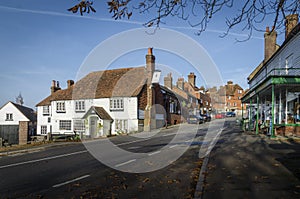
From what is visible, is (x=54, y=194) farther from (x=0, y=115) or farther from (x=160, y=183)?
(x=0, y=115)

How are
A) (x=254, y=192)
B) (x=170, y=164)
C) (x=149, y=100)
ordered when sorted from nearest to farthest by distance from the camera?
(x=254, y=192), (x=170, y=164), (x=149, y=100)

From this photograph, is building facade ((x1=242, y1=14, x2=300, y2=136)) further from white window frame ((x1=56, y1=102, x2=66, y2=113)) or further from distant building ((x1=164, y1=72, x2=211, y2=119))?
distant building ((x1=164, y1=72, x2=211, y2=119))

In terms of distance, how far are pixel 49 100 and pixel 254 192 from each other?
40.4 meters

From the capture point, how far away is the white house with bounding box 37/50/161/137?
3344cm

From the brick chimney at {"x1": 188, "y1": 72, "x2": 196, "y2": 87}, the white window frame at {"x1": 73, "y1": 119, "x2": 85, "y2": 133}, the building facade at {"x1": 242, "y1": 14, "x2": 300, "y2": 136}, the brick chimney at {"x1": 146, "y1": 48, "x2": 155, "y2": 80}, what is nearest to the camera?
the building facade at {"x1": 242, "y1": 14, "x2": 300, "y2": 136}

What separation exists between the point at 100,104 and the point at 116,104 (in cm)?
263

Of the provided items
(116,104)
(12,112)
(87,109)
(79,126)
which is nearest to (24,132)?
(79,126)

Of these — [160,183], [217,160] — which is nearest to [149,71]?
[217,160]

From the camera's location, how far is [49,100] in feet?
137

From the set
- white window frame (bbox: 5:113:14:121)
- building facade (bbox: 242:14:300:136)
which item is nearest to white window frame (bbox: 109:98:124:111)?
building facade (bbox: 242:14:300:136)

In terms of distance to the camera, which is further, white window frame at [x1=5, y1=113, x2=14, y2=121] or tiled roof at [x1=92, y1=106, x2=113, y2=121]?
white window frame at [x1=5, y1=113, x2=14, y2=121]

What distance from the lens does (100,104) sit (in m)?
35.6

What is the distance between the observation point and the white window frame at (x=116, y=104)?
34031 mm

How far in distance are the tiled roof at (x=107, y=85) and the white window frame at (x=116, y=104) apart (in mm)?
656
